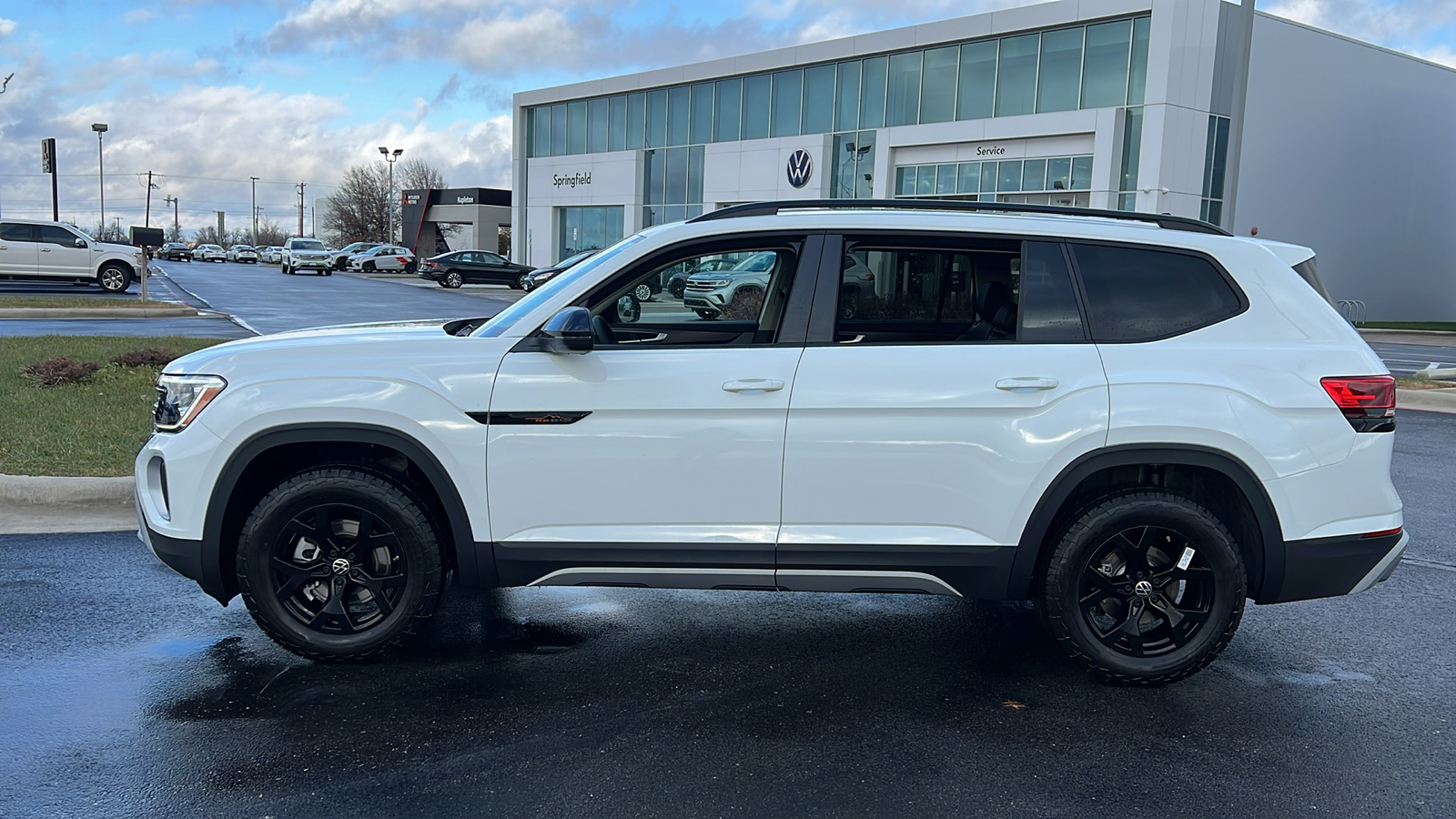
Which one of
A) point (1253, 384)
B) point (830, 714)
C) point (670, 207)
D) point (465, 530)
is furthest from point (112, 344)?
point (670, 207)

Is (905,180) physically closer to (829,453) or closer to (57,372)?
(57,372)

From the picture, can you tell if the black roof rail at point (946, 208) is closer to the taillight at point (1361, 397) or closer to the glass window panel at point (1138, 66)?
the taillight at point (1361, 397)

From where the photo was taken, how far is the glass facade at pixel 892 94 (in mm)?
32844

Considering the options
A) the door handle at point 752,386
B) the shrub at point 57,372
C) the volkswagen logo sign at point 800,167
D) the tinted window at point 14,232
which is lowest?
the shrub at point 57,372

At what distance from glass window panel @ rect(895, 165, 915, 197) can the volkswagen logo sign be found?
3.76 metres

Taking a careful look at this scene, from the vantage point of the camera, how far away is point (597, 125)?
5316 cm

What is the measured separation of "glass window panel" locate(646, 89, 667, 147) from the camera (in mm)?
48969

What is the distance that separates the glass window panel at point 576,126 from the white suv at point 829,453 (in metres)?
51.8

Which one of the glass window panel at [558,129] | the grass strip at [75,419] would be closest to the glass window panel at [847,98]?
the glass window panel at [558,129]

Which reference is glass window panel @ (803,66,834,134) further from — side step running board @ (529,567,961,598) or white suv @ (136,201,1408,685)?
side step running board @ (529,567,961,598)

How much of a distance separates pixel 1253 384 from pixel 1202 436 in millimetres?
293

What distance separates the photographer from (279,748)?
12.0 ft

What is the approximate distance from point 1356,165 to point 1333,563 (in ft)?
134

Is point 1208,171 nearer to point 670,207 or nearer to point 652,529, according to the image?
point 670,207
